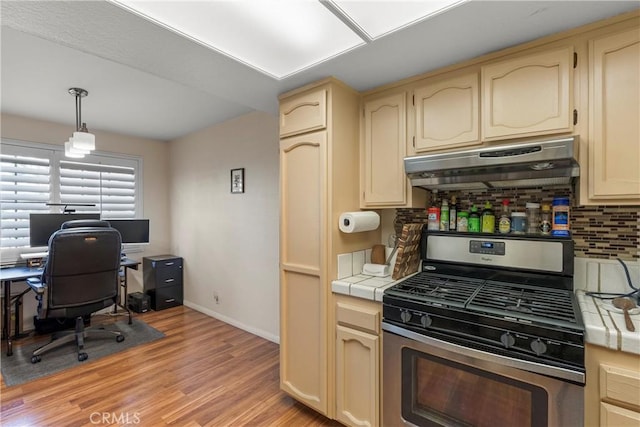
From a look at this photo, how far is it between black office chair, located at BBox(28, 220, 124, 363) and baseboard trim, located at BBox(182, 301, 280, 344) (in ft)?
3.80

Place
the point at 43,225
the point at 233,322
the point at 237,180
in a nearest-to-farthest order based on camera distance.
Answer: the point at 43,225 < the point at 237,180 < the point at 233,322

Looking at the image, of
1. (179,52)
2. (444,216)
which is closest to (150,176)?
(179,52)

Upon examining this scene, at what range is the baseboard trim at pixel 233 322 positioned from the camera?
3.05 metres

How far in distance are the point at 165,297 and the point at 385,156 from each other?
11.5ft

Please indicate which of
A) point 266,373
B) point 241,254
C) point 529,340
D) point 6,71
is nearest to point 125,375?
point 266,373

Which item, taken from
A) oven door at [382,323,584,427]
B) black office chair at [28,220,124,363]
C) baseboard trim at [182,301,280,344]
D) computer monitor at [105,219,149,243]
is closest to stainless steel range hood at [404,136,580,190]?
→ oven door at [382,323,584,427]

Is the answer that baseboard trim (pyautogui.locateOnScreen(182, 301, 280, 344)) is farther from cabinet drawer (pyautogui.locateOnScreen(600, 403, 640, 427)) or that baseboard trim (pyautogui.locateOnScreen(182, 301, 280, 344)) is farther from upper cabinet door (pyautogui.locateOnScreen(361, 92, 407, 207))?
cabinet drawer (pyautogui.locateOnScreen(600, 403, 640, 427))

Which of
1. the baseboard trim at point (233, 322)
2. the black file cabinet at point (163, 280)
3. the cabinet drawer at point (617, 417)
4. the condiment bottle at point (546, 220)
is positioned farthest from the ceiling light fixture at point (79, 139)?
the cabinet drawer at point (617, 417)

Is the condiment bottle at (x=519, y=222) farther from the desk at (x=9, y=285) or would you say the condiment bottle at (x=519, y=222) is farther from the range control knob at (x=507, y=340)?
the desk at (x=9, y=285)

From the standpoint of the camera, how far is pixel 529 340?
3.83ft

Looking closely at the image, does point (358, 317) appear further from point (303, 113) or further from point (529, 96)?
point (529, 96)

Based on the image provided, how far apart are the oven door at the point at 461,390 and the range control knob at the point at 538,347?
0.31 feet

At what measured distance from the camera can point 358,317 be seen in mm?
1696

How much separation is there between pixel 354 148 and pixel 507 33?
973 millimetres
